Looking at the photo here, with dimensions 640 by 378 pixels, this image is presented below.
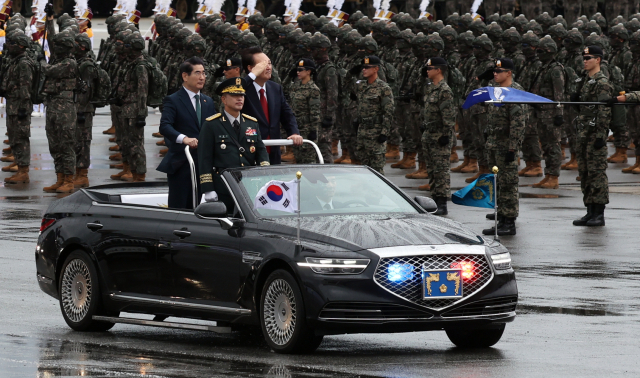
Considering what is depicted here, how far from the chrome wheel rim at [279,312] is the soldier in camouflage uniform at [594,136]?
906 cm

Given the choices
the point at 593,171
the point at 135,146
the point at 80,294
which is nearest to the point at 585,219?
the point at 593,171

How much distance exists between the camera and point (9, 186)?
74.0 ft

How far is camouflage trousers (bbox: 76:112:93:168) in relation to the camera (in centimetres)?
2272

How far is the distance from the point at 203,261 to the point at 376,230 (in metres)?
1.27

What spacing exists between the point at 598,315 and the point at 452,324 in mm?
2252

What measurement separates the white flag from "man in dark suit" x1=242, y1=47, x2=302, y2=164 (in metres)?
3.84

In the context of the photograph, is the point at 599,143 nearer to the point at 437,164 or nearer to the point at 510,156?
the point at 510,156

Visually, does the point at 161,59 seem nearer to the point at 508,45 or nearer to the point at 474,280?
the point at 508,45

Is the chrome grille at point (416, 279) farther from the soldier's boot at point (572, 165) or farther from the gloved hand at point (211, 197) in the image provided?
the soldier's boot at point (572, 165)

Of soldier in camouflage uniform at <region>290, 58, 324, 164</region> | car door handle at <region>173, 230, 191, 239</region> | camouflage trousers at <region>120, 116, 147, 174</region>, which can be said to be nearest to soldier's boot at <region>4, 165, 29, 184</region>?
camouflage trousers at <region>120, 116, 147, 174</region>

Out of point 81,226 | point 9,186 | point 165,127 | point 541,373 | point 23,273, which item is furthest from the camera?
point 9,186

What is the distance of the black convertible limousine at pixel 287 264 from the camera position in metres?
8.89

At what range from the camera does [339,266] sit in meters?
8.87

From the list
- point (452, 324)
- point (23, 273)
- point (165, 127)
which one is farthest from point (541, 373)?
point (23, 273)
